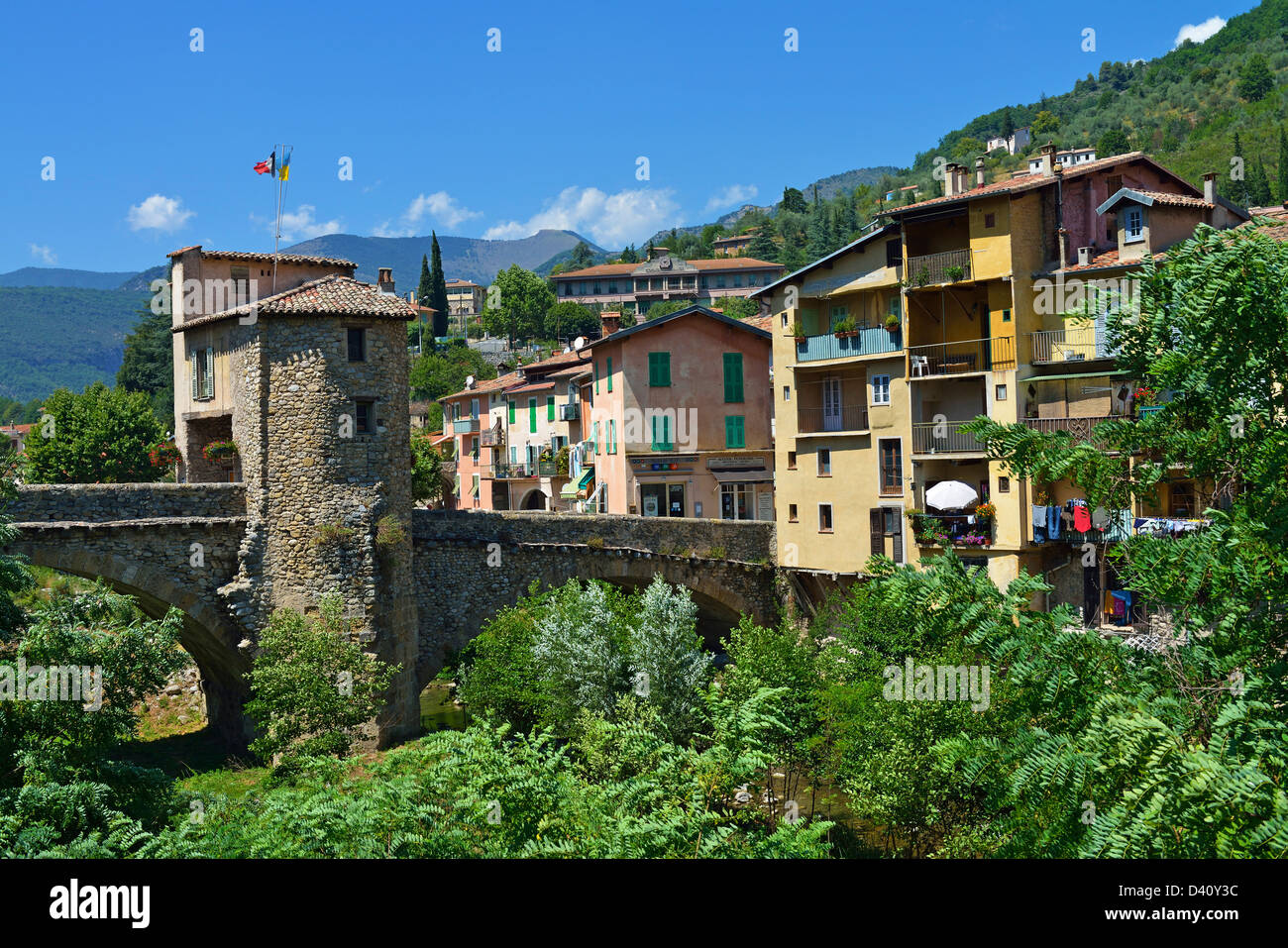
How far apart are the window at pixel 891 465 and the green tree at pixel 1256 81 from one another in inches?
5324

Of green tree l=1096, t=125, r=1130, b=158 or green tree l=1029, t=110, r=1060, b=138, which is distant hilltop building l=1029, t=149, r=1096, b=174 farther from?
green tree l=1029, t=110, r=1060, b=138

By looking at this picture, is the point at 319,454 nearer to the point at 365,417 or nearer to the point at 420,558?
the point at 365,417

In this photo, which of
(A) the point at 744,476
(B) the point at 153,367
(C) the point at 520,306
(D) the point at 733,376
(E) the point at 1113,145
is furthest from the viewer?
(C) the point at 520,306

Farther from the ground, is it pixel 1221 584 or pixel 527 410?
pixel 527 410

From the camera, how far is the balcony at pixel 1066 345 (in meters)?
35.2

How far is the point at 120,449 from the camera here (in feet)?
196

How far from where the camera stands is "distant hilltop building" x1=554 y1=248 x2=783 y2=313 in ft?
519

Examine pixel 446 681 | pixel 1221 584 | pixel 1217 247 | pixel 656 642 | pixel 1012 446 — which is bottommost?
pixel 446 681

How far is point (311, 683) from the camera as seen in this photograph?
2994 centimetres

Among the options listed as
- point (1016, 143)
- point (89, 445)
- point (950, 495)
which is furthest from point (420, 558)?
point (1016, 143)

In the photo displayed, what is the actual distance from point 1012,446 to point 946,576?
5.86 feet

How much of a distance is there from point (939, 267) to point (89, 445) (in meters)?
44.4

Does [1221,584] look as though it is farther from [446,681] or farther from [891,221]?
[446,681]
